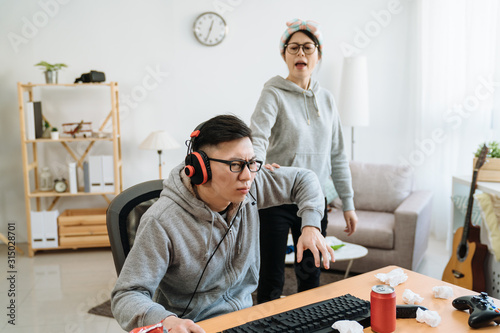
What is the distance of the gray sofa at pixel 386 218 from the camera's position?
10.3 ft

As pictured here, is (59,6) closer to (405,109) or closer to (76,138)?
(76,138)

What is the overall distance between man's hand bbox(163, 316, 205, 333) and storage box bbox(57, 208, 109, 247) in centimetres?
312

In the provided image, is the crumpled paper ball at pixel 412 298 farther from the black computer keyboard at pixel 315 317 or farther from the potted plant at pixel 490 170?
the potted plant at pixel 490 170

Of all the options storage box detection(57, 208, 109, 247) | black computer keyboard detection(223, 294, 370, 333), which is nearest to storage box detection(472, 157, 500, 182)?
black computer keyboard detection(223, 294, 370, 333)

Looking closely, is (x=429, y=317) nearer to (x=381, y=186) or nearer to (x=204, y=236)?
(x=204, y=236)

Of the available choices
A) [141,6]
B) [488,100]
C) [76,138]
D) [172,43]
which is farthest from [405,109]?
[76,138]

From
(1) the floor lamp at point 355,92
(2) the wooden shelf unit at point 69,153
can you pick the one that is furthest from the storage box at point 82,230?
(1) the floor lamp at point 355,92

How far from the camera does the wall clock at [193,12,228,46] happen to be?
4.17m

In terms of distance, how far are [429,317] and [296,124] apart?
94 centimetres

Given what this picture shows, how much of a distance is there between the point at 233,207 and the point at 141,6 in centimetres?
330

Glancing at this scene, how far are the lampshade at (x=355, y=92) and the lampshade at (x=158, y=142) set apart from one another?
1476mm

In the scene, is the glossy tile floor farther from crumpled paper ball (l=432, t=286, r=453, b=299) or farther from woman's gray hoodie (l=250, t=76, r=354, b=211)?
crumpled paper ball (l=432, t=286, r=453, b=299)

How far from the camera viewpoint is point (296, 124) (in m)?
1.87

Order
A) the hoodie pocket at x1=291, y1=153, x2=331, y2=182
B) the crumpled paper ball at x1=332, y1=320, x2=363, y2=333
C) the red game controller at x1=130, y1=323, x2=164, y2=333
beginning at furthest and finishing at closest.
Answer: the hoodie pocket at x1=291, y1=153, x2=331, y2=182, the crumpled paper ball at x1=332, y1=320, x2=363, y2=333, the red game controller at x1=130, y1=323, x2=164, y2=333
